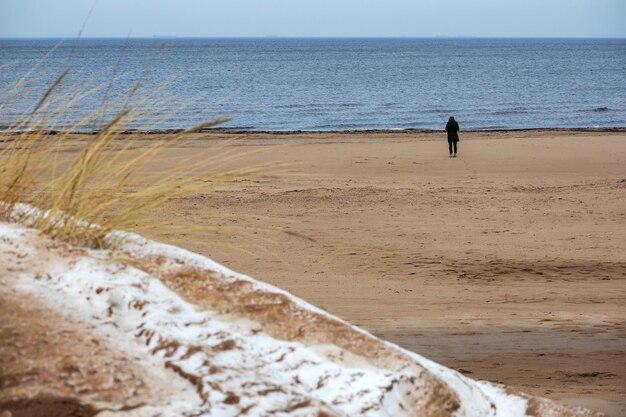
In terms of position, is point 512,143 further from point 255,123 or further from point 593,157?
point 255,123

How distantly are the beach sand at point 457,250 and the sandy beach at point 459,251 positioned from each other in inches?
0.9

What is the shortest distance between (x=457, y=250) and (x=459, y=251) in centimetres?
6

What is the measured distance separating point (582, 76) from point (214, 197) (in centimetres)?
6718

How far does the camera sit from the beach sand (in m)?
6.25

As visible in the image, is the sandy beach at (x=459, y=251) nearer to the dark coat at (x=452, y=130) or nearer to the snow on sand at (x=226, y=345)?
the snow on sand at (x=226, y=345)

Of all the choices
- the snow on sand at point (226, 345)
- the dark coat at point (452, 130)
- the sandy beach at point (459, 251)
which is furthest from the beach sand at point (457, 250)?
the dark coat at point (452, 130)

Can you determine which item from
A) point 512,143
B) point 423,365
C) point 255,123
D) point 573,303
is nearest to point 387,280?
point 573,303

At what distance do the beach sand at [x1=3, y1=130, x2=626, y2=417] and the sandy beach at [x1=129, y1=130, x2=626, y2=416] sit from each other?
23mm

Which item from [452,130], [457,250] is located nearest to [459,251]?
[457,250]

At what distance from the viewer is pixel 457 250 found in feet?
33.9

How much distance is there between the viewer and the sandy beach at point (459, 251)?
6.30 metres

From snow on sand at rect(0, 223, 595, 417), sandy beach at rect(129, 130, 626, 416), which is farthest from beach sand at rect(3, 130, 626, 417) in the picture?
snow on sand at rect(0, 223, 595, 417)

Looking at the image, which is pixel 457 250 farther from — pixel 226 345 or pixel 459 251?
pixel 226 345

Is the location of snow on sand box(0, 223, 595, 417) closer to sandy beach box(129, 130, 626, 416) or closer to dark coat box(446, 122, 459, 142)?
sandy beach box(129, 130, 626, 416)
